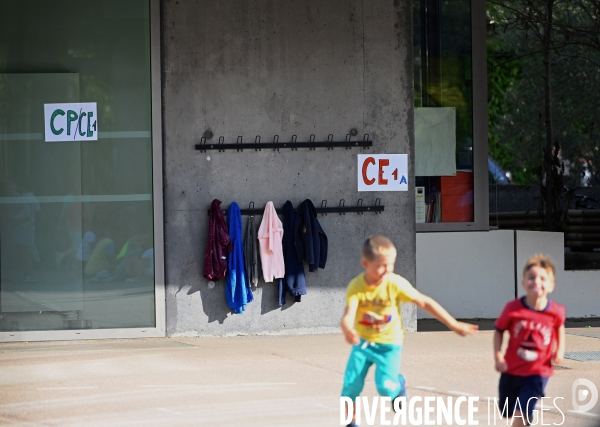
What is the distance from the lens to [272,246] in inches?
438

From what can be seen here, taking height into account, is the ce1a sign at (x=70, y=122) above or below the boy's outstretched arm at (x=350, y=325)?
above

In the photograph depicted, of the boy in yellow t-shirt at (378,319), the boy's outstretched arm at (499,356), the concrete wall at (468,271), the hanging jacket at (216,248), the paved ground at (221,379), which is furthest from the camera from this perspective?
the concrete wall at (468,271)

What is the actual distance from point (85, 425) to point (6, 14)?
6068 millimetres

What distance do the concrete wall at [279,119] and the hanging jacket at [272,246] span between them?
254 mm

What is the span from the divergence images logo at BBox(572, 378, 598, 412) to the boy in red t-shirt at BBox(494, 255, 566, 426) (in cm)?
164

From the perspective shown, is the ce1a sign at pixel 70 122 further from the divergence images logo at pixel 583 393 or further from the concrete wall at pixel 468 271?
the divergence images logo at pixel 583 393

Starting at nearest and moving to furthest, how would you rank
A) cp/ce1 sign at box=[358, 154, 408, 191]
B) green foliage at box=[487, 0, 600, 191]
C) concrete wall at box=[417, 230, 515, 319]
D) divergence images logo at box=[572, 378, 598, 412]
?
divergence images logo at box=[572, 378, 598, 412]
cp/ce1 sign at box=[358, 154, 408, 191]
concrete wall at box=[417, 230, 515, 319]
green foliage at box=[487, 0, 600, 191]

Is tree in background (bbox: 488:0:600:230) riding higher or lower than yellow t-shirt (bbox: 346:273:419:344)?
higher

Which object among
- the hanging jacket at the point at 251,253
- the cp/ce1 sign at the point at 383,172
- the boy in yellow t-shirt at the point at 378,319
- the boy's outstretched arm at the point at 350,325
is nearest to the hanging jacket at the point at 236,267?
the hanging jacket at the point at 251,253

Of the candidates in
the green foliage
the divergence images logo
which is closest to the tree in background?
the green foliage

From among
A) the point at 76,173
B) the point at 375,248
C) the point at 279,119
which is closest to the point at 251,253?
the point at 279,119

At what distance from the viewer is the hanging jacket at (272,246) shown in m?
11.2

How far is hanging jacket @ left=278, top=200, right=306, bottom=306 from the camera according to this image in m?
11.2

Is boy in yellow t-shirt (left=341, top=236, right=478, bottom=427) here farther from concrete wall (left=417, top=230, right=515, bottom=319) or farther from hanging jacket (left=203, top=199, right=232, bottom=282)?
concrete wall (left=417, top=230, right=515, bottom=319)
